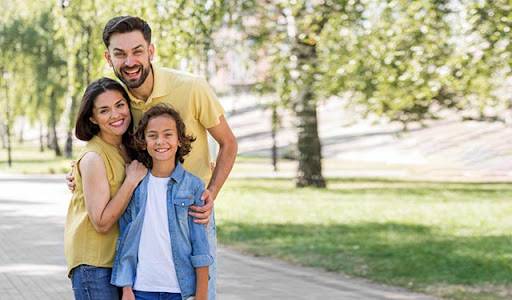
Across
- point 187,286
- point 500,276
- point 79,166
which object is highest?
point 79,166

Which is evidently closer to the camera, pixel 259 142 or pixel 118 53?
pixel 118 53

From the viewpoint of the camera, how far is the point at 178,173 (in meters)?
3.91

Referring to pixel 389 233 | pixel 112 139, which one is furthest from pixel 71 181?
pixel 389 233

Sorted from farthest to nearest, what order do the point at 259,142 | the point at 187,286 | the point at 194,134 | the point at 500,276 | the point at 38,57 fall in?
the point at 259,142 < the point at 38,57 < the point at 500,276 < the point at 194,134 < the point at 187,286

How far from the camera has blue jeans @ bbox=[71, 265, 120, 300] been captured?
3883 millimetres

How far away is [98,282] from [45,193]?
19.1 m

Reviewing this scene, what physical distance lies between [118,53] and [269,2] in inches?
753

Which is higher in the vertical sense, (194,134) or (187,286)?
(194,134)

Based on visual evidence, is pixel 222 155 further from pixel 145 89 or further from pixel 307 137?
pixel 307 137

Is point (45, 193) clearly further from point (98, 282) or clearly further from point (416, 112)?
point (98, 282)

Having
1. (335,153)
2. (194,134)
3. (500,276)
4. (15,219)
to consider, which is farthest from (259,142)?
(194,134)

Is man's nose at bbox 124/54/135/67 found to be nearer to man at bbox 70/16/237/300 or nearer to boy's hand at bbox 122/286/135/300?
man at bbox 70/16/237/300

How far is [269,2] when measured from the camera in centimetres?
2289

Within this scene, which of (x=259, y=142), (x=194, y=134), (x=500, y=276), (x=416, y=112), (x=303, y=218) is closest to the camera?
(x=194, y=134)
